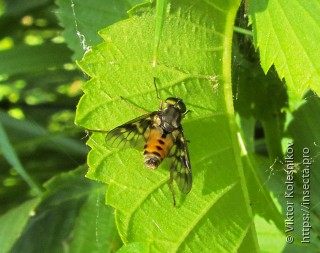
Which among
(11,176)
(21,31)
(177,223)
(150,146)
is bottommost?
(177,223)

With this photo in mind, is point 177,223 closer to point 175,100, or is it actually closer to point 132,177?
point 132,177

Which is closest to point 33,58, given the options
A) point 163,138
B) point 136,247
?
point 163,138

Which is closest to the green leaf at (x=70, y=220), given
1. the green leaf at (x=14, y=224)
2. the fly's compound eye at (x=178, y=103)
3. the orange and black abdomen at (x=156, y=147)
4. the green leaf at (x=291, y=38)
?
the green leaf at (x=14, y=224)

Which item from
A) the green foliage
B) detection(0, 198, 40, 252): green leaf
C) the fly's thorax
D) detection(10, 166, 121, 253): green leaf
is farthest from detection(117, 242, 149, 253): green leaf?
detection(0, 198, 40, 252): green leaf

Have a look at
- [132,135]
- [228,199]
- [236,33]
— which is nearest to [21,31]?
[236,33]

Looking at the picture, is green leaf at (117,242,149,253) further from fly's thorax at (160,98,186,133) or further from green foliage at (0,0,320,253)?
fly's thorax at (160,98,186,133)

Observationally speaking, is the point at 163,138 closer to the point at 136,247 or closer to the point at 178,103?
the point at 178,103
